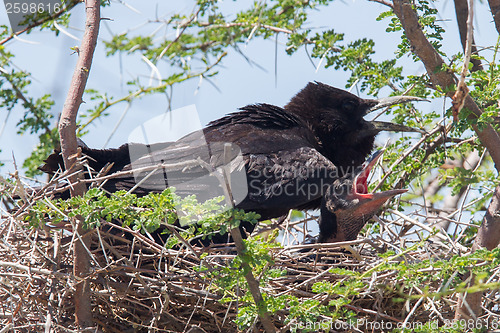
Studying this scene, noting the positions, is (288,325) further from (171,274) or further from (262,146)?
(262,146)

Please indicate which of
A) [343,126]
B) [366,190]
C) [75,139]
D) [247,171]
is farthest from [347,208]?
[75,139]

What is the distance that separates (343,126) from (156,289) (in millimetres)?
2767

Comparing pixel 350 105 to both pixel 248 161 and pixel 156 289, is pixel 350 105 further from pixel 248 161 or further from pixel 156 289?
pixel 156 289

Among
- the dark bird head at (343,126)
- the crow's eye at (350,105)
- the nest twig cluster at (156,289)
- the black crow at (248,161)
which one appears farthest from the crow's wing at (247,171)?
the crow's eye at (350,105)

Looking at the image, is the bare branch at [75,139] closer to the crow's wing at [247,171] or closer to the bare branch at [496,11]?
the crow's wing at [247,171]

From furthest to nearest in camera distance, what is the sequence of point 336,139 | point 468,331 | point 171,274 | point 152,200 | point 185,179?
point 336,139 < point 185,179 < point 171,274 < point 468,331 < point 152,200

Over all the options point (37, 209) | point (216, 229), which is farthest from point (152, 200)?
point (37, 209)

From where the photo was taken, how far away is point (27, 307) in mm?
3963

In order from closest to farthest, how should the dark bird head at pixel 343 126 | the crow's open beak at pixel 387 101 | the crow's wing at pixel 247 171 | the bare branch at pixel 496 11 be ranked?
the bare branch at pixel 496 11 → the crow's wing at pixel 247 171 → the crow's open beak at pixel 387 101 → the dark bird head at pixel 343 126

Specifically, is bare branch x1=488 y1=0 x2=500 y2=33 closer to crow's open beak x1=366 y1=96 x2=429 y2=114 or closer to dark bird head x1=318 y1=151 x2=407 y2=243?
crow's open beak x1=366 y1=96 x2=429 y2=114

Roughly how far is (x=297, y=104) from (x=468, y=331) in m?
3.20

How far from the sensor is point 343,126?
19.7 feet

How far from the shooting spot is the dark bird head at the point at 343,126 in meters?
5.96

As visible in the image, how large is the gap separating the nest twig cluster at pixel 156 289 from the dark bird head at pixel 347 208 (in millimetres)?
661
